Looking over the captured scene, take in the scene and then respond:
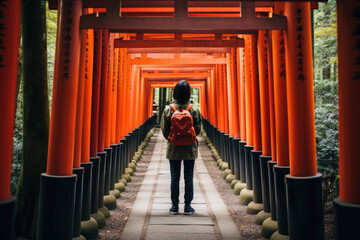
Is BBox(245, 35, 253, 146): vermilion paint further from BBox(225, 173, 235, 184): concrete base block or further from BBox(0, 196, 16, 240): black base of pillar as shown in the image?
BBox(0, 196, 16, 240): black base of pillar

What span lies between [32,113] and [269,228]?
364cm

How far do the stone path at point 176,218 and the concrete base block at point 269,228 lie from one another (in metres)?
0.34

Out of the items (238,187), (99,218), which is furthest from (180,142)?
(238,187)

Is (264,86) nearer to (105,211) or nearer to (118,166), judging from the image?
(105,211)

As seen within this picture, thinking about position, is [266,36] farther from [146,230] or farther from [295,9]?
[146,230]

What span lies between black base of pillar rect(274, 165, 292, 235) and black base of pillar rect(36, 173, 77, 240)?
2342 millimetres

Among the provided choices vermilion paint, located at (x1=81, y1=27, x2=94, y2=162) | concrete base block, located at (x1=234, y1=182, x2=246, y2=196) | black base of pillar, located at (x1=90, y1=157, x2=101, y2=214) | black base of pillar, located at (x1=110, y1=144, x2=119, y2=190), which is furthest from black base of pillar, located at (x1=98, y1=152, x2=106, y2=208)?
concrete base block, located at (x1=234, y1=182, x2=246, y2=196)

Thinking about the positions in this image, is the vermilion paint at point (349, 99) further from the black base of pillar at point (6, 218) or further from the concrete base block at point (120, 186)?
the concrete base block at point (120, 186)

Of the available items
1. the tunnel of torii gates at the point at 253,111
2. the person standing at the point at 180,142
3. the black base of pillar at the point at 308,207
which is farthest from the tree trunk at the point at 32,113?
the black base of pillar at the point at 308,207

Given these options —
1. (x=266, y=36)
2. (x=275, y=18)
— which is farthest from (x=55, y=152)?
(x=266, y=36)

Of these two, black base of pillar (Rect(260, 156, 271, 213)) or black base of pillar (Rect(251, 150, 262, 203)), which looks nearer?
black base of pillar (Rect(260, 156, 271, 213))

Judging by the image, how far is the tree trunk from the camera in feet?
16.3

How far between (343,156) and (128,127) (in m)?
8.52

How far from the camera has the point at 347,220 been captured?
265cm
